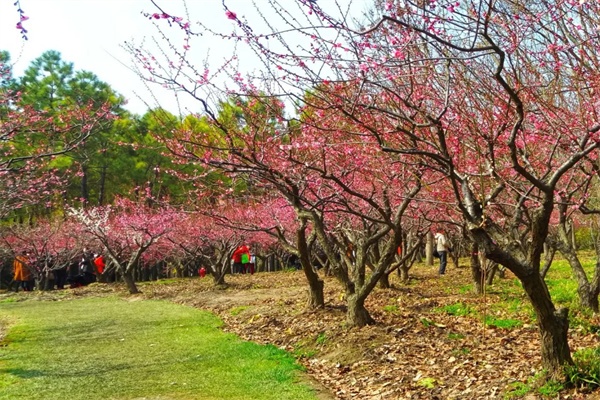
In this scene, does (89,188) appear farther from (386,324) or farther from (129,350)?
(386,324)

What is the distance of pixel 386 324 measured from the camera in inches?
325

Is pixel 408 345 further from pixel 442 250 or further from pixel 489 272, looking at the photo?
pixel 442 250

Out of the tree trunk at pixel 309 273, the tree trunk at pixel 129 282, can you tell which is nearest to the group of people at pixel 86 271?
the tree trunk at pixel 129 282

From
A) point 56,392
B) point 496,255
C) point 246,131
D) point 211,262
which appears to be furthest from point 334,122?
point 211,262

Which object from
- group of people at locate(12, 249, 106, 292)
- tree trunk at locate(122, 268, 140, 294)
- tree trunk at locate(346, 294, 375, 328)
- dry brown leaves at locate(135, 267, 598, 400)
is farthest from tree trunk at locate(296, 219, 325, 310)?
group of people at locate(12, 249, 106, 292)

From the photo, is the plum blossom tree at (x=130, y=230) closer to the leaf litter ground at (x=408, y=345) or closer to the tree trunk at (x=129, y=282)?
the tree trunk at (x=129, y=282)

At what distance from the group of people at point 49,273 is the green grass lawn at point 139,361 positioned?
10.1m

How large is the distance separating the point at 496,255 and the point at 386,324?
13.6ft

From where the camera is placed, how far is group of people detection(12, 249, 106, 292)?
72.8ft

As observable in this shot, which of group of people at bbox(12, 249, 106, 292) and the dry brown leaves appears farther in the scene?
group of people at bbox(12, 249, 106, 292)

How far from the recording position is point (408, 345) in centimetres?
711

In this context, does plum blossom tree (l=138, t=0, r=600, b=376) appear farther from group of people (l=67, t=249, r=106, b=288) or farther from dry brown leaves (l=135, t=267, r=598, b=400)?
group of people (l=67, t=249, r=106, b=288)

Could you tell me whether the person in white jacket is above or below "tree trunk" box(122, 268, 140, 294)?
above

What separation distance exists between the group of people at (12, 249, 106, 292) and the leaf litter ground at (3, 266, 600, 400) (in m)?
13.0
